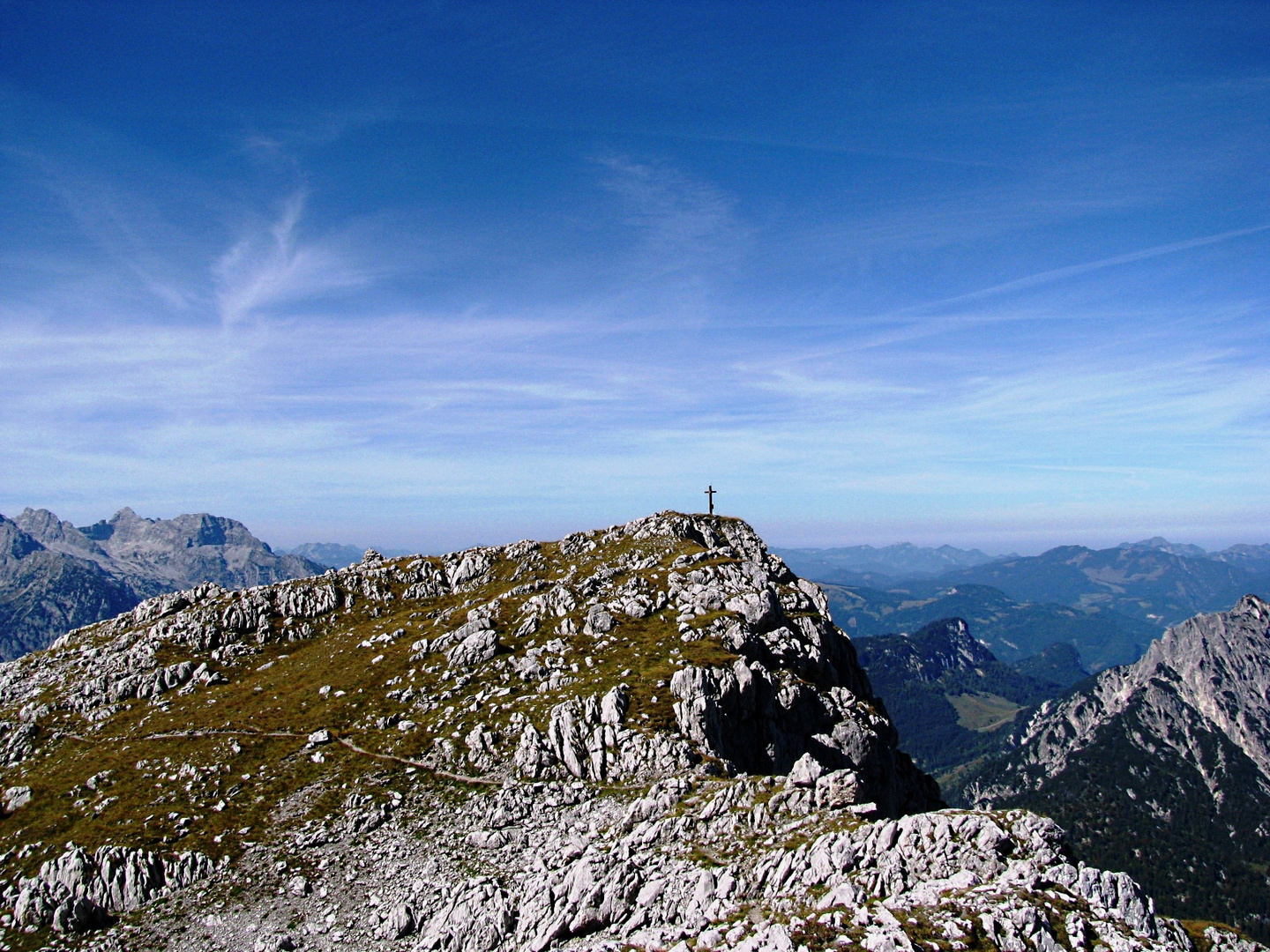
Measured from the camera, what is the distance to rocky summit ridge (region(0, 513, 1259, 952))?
32.8 meters

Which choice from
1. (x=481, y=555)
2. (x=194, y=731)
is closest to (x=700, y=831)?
(x=194, y=731)

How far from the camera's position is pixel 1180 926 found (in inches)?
1150

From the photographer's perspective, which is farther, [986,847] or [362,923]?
[362,923]

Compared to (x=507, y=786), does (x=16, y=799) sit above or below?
below

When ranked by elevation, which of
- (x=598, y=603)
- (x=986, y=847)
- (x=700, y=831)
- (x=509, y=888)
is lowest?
(x=509, y=888)

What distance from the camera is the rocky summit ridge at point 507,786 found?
107 ft

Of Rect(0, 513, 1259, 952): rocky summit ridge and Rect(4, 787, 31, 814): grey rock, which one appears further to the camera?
Rect(4, 787, 31, 814): grey rock

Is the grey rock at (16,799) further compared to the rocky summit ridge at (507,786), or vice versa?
the grey rock at (16,799)

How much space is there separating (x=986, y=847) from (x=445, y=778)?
39.8 m

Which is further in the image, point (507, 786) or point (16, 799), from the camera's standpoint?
point (16, 799)

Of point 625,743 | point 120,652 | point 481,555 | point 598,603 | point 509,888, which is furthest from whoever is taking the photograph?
point 481,555

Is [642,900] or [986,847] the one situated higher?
[986,847]

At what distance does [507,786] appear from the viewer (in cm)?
5300

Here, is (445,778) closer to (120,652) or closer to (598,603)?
(598,603)
